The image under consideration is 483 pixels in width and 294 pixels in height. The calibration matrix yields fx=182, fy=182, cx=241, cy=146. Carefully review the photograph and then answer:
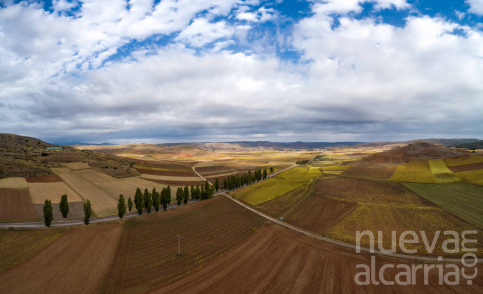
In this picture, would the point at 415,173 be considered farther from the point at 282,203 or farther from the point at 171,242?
the point at 171,242

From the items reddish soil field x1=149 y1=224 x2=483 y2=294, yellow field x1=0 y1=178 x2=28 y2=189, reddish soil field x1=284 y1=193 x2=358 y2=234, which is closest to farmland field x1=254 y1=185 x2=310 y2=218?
reddish soil field x1=284 y1=193 x2=358 y2=234

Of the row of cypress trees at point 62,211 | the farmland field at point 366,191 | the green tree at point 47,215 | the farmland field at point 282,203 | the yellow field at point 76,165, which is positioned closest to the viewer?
the green tree at point 47,215

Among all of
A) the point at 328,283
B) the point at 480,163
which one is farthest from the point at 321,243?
the point at 480,163

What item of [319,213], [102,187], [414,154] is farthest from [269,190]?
[414,154]

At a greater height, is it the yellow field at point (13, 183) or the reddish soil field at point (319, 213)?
the yellow field at point (13, 183)

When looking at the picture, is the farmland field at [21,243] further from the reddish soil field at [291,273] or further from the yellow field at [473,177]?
the yellow field at [473,177]

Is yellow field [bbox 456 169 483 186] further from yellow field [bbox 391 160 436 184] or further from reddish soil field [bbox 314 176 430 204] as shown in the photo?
reddish soil field [bbox 314 176 430 204]

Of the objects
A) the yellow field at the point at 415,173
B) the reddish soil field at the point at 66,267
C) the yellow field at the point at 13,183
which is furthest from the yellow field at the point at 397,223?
the yellow field at the point at 13,183
